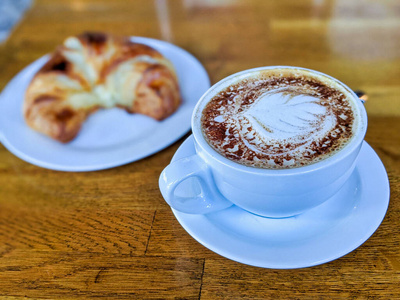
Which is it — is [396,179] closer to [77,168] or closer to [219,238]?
[219,238]

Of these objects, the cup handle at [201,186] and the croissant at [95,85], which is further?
the croissant at [95,85]

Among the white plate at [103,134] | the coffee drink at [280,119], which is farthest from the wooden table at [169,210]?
the coffee drink at [280,119]

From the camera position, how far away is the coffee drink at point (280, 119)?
1.60 feet

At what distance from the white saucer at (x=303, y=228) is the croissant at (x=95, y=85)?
0.35m

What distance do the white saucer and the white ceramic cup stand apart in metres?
0.02

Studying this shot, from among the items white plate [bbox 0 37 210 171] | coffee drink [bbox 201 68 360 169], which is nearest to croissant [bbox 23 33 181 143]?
white plate [bbox 0 37 210 171]

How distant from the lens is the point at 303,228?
513 millimetres

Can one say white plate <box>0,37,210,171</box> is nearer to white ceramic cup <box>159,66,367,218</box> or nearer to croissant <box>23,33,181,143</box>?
Answer: croissant <box>23,33,181,143</box>

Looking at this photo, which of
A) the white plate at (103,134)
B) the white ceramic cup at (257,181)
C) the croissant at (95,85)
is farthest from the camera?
the croissant at (95,85)

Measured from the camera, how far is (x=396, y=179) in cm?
62

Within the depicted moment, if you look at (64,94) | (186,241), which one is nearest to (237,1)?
(64,94)

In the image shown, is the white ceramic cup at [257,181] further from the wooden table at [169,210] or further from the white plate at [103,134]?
the white plate at [103,134]

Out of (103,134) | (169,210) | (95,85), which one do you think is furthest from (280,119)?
(95,85)

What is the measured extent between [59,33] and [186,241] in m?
0.90
